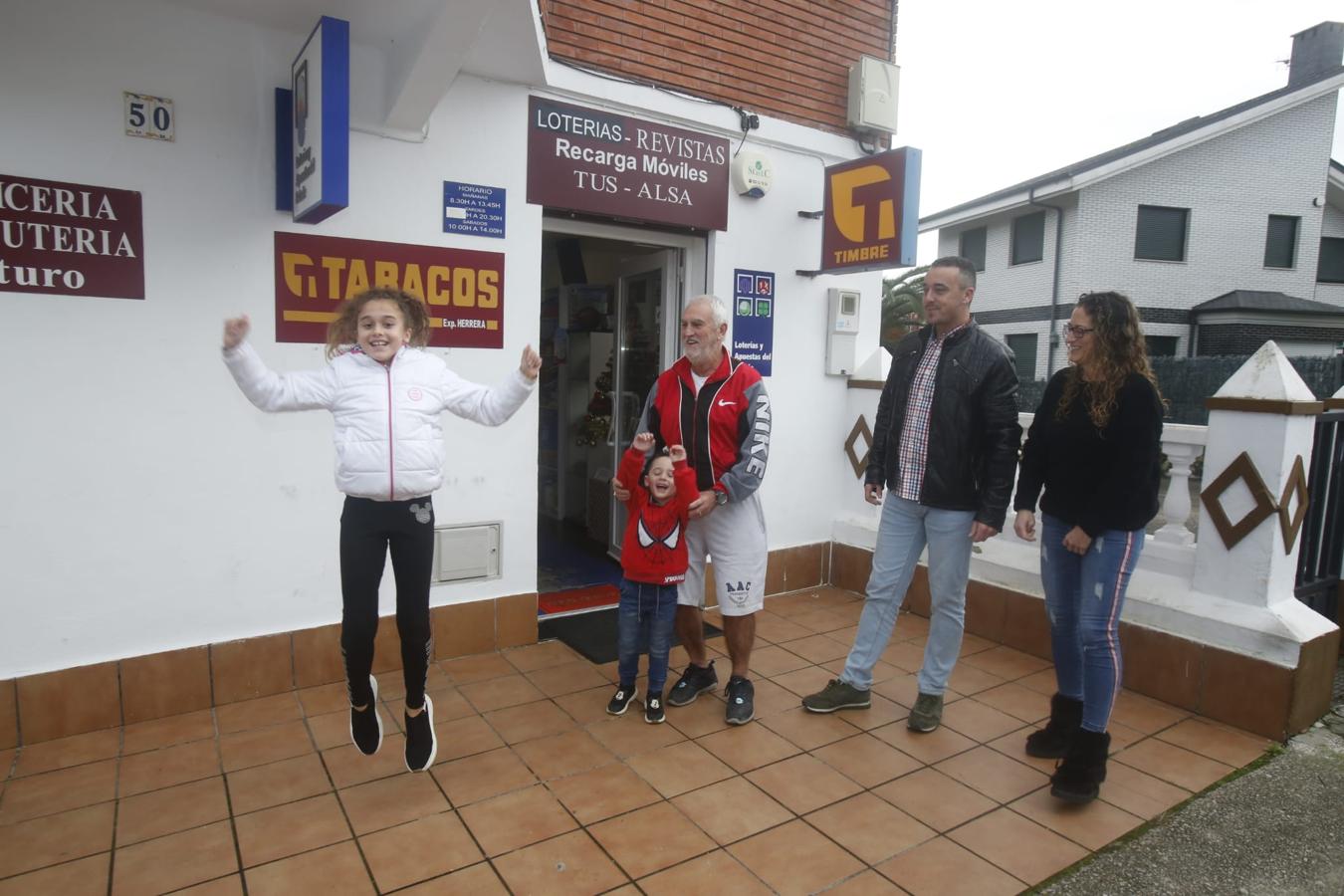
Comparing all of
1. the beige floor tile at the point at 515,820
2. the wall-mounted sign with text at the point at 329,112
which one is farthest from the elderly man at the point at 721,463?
the wall-mounted sign with text at the point at 329,112

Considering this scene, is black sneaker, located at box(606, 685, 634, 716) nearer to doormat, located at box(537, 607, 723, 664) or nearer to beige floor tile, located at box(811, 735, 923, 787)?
doormat, located at box(537, 607, 723, 664)

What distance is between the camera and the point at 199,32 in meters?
3.35

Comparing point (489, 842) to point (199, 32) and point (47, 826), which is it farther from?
point (199, 32)

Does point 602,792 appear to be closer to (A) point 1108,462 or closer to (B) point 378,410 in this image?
(B) point 378,410

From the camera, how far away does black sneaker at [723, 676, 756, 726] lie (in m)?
3.54

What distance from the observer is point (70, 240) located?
10.3ft

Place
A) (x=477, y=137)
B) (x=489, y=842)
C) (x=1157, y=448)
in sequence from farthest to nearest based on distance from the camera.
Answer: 1. (x=477, y=137)
2. (x=1157, y=448)
3. (x=489, y=842)

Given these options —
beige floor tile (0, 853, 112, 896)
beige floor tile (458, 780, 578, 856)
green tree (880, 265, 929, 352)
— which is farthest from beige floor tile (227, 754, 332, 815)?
green tree (880, 265, 929, 352)

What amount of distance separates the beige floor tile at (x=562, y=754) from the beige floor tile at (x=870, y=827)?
0.88 metres

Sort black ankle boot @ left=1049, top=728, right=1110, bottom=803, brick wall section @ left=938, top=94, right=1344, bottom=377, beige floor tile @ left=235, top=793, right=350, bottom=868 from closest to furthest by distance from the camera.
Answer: beige floor tile @ left=235, top=793, right=350, bottom=868
black ankle boot @ left=1049, top=728, right=1110, bottom=803
brick wall section @ left=938, top=94, right=1344, bottom=377

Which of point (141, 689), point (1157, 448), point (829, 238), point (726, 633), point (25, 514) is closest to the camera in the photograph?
point (1157, 448)

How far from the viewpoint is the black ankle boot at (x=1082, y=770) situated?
2912mm

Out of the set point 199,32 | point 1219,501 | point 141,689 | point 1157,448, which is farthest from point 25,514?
point 1219,501

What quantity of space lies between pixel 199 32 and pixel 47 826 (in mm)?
3072
